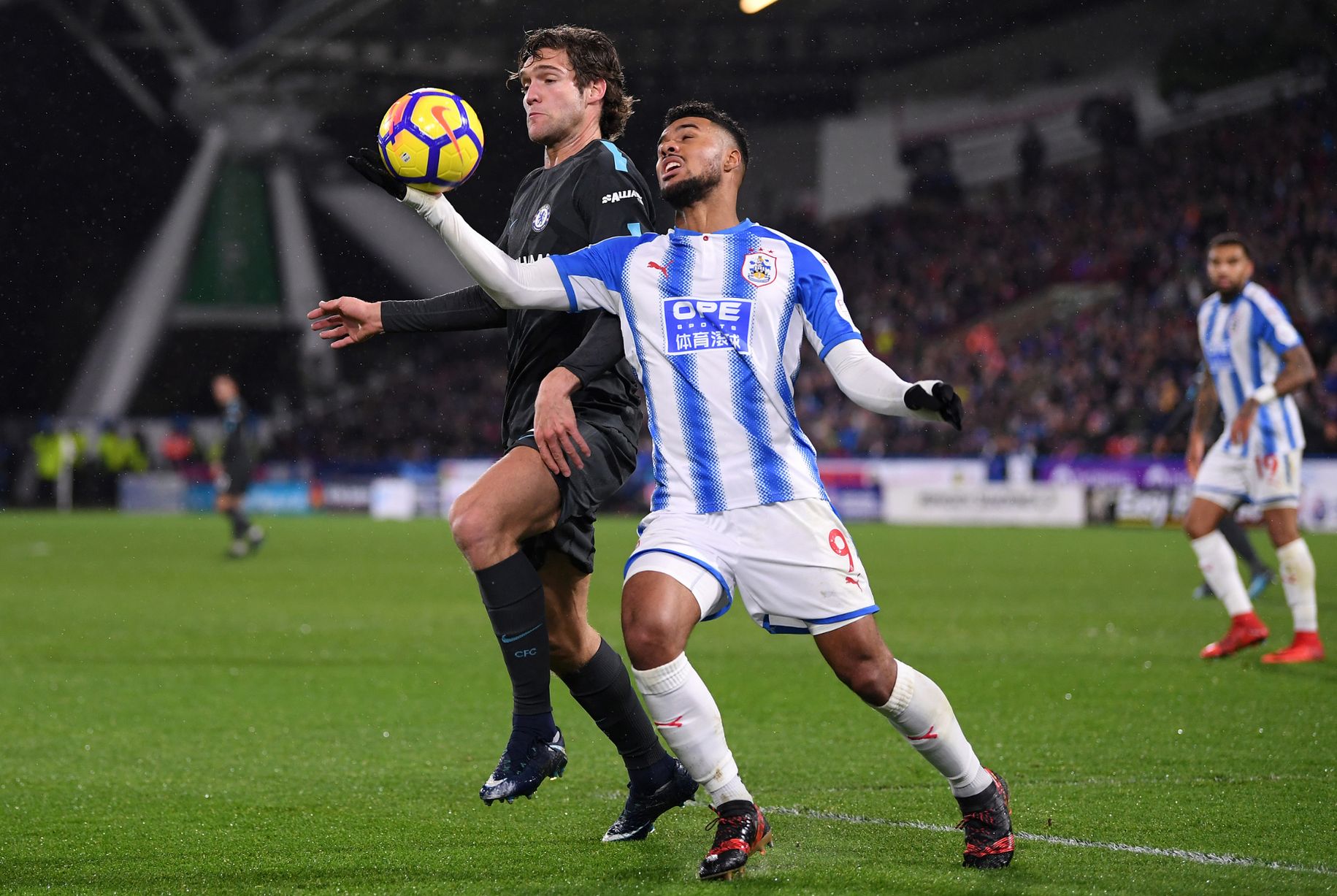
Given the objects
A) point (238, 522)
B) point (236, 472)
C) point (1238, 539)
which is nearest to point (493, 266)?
point (1238, 539)

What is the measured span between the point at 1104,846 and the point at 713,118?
235cm

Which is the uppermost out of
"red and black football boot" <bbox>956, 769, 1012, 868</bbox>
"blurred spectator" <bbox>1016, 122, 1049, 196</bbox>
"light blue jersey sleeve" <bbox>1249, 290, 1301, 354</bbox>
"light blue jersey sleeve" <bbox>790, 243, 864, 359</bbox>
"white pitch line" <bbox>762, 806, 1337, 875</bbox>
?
"blurred spectator" <bbox>1016, 122, 1049, 196</bbox>

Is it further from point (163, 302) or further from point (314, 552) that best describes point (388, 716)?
point (163, 302)

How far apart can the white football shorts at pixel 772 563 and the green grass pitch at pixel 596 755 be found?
70cm

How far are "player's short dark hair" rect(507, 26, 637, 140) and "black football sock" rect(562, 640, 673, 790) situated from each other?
1.77 metres

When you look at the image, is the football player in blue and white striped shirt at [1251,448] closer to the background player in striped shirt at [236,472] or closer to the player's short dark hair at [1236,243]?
the player's short dark hair at [1236,243]

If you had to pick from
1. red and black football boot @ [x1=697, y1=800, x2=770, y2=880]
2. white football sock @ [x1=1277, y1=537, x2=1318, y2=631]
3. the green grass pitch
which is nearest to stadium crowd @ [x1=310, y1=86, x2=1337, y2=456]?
white football sock @ [x1=1277, y1=537, x2=1318, y2=631]

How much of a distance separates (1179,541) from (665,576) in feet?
55.1

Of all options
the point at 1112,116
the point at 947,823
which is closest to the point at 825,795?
the point at 947,823

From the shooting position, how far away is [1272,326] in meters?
8.19

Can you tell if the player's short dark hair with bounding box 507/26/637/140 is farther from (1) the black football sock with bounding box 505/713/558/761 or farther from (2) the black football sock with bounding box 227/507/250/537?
(2) the black football sock with bounding box 227/507/250/537

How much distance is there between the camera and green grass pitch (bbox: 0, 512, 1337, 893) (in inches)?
153

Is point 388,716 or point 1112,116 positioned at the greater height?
point 1112,116

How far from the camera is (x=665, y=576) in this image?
375cm
